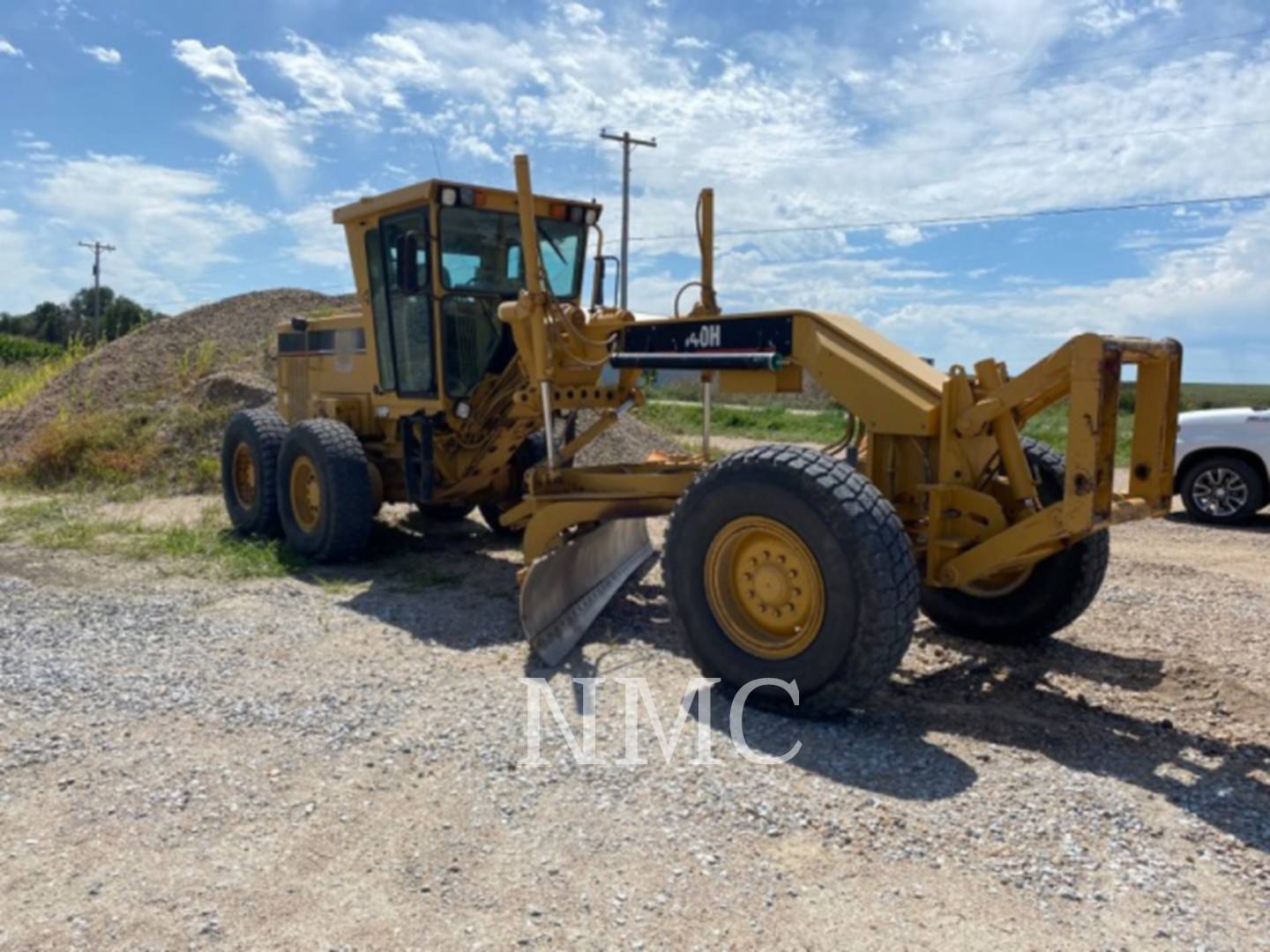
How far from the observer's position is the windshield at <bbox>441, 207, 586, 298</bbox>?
8039mm

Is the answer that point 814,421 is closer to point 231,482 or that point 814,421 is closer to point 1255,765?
point 231,482

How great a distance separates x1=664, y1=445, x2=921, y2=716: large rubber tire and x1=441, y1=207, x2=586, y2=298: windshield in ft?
11.1

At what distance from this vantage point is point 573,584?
6520 mm

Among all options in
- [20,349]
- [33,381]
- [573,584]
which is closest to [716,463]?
[573,584]

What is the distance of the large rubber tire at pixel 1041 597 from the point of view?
5586 millimetres

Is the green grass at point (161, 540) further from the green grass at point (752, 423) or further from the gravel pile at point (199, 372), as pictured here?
the green grass at point (752, 423)

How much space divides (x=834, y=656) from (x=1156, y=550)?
6.00 metres

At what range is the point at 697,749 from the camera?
441 cm

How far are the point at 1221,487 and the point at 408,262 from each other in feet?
27.3

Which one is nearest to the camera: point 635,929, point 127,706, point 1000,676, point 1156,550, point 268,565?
point 635,929

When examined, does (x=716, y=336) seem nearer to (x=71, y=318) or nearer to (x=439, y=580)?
(x=439, y=580)

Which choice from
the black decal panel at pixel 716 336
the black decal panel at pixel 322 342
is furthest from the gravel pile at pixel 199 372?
the black decal panel at pixel 716 336

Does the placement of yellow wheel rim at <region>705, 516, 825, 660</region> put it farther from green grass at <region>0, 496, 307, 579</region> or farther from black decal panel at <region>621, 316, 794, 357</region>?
green grass at <region>0, 496, 307, 579</region>

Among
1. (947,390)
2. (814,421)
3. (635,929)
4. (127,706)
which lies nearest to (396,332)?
(127,706)
